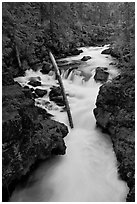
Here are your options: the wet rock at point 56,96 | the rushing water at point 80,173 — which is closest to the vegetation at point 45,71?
the rushing water at point 80,173

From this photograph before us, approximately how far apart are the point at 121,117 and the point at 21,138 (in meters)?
3.76

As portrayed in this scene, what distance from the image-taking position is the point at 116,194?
265 inches

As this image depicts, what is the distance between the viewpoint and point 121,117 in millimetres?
8297

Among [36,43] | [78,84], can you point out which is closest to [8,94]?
[78,84]

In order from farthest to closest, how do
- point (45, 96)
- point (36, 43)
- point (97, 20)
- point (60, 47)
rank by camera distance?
point (97, 20) → point (60, 47) → point (36, 43) → point (45, 96)

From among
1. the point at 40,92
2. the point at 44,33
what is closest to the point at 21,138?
the point at 40,92

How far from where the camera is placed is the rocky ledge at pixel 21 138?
237 inches

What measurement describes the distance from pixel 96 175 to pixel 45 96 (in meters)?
6.19

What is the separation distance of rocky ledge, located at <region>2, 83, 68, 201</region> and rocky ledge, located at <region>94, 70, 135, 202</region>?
1.94 m

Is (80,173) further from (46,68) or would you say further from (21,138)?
(46,68)

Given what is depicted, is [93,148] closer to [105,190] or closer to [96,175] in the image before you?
[96,175]

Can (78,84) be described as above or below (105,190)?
above

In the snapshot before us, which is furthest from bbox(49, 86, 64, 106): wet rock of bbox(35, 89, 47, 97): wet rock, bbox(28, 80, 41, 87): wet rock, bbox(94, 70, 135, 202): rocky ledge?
→ bbox(94, 70, 135, 202): rocky ledge

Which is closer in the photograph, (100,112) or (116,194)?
(116,194)
